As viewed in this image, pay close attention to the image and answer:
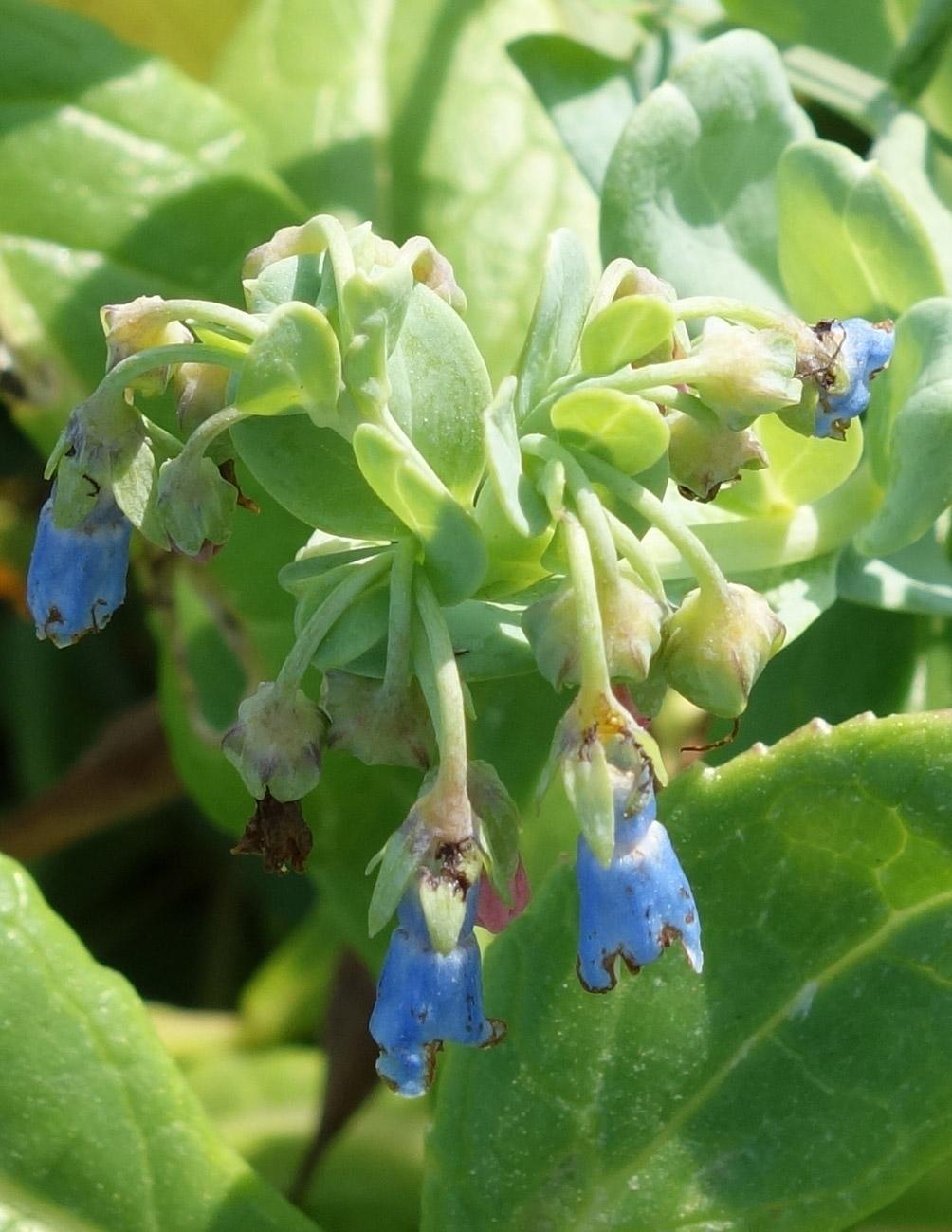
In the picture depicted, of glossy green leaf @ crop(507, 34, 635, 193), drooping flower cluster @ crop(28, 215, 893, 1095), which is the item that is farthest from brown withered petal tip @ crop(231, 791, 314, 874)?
glossy green leaf @ crop(507, 34, 635, 193)

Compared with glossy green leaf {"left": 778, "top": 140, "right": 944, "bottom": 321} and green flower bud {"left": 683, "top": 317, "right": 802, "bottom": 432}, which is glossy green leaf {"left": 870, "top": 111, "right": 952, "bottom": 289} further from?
green flower bud {"left": 683, "top": 317, "right": 802, "bottom": 432}

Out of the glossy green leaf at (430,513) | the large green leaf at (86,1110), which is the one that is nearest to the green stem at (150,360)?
the glossy green leaf at (430,513)

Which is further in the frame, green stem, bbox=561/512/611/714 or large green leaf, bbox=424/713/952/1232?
large green leaf, bbox=424/713/952/1232

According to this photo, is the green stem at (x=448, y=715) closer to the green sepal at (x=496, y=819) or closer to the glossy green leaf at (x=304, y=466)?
the green sepal at (x=496, y=819)

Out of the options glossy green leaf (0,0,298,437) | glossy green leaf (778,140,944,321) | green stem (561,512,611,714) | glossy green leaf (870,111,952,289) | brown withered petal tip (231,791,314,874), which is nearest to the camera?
green stem (561,512,611,714)

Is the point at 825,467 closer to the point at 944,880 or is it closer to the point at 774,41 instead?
the point at 944,880

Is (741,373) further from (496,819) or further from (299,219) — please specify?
(299,219)
